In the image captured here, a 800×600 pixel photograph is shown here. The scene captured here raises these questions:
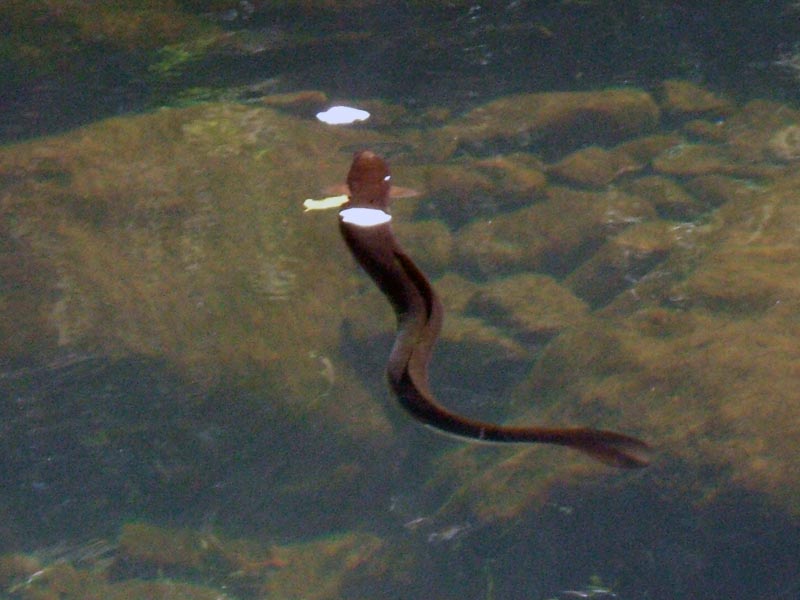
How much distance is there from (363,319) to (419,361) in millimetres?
Result: 5750

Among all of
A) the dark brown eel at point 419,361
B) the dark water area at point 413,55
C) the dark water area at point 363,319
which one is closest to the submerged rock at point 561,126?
the dark water area at point 363,319

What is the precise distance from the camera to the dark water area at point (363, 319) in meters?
6.79

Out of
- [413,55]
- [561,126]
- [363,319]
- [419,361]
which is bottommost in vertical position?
[363,319]

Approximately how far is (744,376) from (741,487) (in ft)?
3.49

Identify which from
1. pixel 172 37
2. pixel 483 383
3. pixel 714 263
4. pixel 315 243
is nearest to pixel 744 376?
pixel 714 263

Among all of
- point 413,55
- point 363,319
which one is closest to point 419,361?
point 363,319

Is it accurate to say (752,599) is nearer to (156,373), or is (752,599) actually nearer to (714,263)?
(714,263)

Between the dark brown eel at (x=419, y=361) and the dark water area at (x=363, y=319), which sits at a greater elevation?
the dark brown eel at (x=419, y=361)

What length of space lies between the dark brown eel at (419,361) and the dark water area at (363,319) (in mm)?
4136

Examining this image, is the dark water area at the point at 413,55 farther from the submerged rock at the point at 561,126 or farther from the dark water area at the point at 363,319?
the submerged rock at the point at 561,126

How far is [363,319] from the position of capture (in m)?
8.59

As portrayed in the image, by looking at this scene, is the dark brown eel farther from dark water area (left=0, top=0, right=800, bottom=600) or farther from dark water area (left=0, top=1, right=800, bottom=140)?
dark water area (left=0, top=1, right=800, bottom=140)

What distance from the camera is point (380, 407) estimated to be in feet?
27.6

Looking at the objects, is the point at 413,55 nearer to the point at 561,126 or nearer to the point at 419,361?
the point at 561,126
